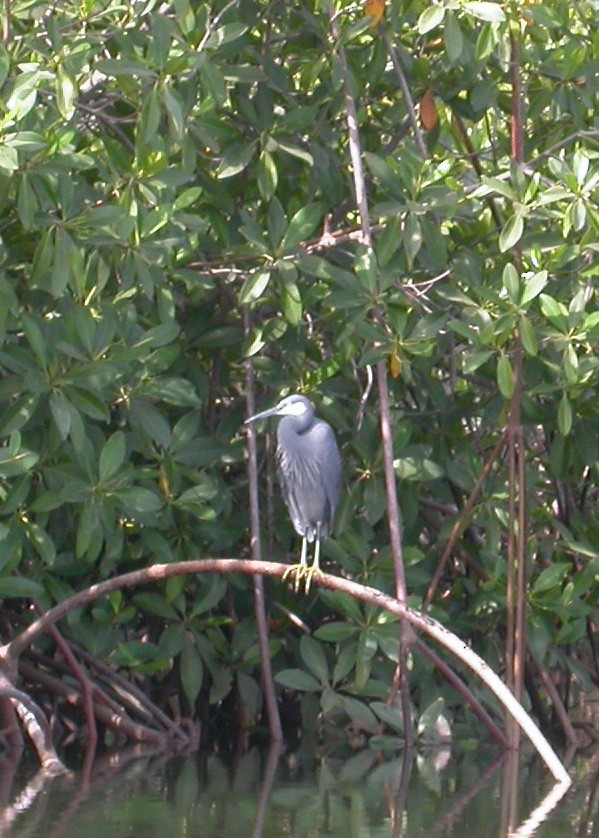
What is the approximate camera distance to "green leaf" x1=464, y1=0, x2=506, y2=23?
6.74 meters

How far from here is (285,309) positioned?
285 inches

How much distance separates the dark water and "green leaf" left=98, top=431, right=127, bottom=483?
43.8 inches

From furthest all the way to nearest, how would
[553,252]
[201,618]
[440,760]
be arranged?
[201,618], [440,760], [553,252]

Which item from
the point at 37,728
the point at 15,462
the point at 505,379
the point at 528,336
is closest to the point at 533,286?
the point at 528,336

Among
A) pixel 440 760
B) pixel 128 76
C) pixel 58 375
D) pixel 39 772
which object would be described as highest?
pixel 128 76

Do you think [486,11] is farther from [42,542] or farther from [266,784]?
[266,784]

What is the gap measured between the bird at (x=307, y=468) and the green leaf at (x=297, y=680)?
1.21 ft

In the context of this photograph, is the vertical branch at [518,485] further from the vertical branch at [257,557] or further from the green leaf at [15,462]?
the green leaf at [15,462]

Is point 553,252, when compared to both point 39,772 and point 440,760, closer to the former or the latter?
point 440,760

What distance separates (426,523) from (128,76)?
271 centimetres

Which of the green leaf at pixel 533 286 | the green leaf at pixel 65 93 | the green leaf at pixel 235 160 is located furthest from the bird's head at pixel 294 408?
the green leaf at pixel 65 93

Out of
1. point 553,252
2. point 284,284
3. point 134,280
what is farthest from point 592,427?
point 134,280

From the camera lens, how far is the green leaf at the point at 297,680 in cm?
783

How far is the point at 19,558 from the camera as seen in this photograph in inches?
276
